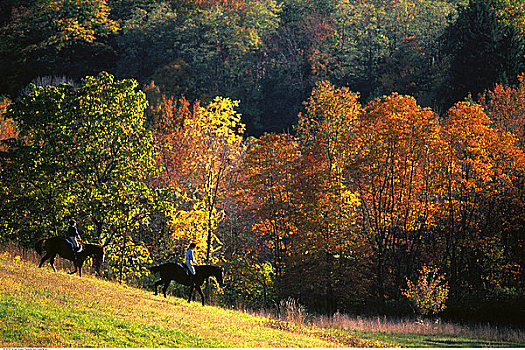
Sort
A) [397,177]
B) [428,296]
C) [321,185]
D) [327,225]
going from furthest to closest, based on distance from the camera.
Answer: [397,177], [321,185], [327,225], [428,296]

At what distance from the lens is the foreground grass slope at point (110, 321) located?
2003 centimetres

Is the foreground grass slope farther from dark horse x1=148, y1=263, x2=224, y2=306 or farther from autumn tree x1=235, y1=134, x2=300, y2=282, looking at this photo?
autumn tree x1=235, y1=134, x2=300, y2=282

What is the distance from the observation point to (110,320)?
874 inches

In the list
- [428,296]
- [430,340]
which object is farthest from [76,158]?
[428,296]

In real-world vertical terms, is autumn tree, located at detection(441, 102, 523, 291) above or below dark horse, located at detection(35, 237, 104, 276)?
above

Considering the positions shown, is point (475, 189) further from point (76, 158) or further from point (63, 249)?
point (63, 249)

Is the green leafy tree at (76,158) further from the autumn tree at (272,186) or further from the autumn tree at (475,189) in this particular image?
the autumn tree at (475,189)

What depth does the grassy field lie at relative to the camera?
789 inches

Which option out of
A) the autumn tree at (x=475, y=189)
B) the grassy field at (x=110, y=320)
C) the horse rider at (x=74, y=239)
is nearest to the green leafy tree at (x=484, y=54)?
the autumn tree at (x=475, y=189)

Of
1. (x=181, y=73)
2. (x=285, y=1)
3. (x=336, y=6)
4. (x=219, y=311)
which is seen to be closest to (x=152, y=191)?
(x=219, y=311)

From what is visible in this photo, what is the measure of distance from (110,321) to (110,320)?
13 centimetres

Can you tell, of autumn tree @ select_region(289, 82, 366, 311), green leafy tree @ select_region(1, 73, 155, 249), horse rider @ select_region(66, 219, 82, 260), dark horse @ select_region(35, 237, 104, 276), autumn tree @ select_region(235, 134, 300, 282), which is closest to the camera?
horse rider @ select_region(66, 219, 82, 260)

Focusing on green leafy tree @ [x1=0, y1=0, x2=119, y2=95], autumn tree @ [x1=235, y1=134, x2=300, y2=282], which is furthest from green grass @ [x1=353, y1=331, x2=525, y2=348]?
green leafy tree @ [x1=0, y1=0, x2=119, y2=95]

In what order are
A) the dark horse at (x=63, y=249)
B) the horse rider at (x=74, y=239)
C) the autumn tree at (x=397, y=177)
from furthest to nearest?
the autumn tree at (x=397, y=177), the dark horse at (x=63, y=249), the horse rider at (x=74, y=239)
